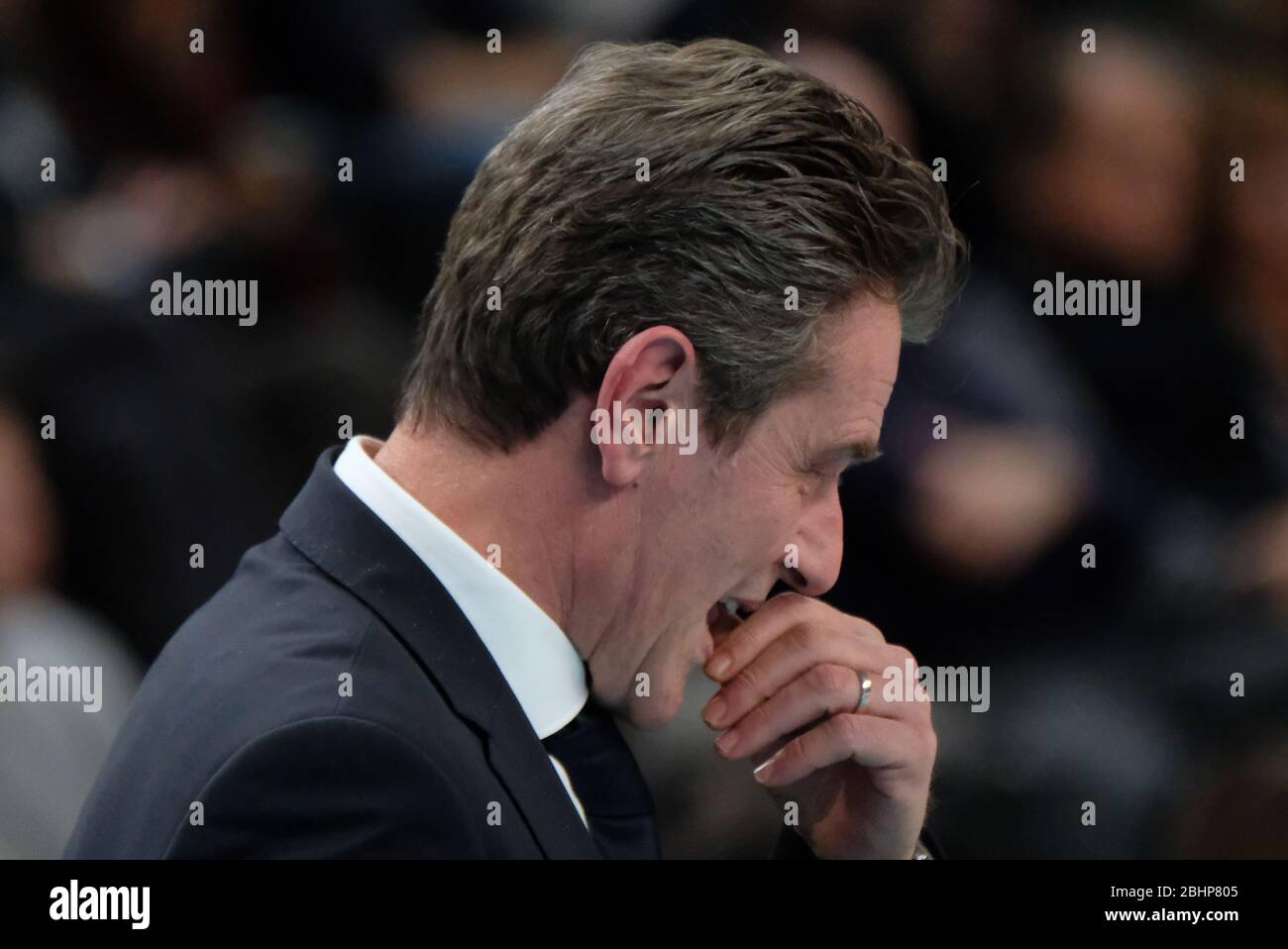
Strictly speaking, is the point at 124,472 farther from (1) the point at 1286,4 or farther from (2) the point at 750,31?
(1) the point at 1286,4

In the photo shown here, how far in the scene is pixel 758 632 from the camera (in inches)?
51.0

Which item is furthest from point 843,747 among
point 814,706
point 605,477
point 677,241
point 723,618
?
point 677,241

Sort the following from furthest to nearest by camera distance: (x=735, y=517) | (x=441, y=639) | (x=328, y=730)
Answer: (x=735, y=517) < (x=441, y=639) < (x=328, y=730)

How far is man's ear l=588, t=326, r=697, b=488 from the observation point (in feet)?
3.62

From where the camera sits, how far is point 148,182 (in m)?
1.66

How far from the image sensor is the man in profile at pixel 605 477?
1.04 m

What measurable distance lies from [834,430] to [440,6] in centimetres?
82

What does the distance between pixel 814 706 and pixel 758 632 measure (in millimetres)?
90

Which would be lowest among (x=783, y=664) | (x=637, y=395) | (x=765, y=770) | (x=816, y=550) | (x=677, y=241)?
(x=765, y=770)

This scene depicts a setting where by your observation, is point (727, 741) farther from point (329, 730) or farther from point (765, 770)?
point (329, 730)

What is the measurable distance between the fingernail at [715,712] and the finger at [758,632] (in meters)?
0.02

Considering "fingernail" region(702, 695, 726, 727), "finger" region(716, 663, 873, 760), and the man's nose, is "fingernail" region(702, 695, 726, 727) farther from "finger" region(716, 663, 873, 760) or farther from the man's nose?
the man's nose

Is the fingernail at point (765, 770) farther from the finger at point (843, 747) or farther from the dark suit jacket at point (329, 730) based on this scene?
the dark suit jacket at point (329, 730)

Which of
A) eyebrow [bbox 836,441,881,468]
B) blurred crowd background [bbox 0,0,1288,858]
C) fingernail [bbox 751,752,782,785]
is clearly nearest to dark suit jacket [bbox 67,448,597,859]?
fingernail [bbox 751,752,782,785]
